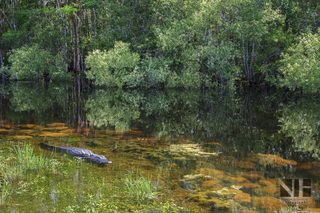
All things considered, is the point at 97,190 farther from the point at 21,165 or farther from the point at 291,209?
the point at 291,209

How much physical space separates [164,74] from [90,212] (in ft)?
61.4

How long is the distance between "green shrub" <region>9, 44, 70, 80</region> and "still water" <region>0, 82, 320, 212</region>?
1633 cm

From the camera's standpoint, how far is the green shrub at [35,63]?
26203mm

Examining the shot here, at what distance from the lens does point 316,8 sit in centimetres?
2125

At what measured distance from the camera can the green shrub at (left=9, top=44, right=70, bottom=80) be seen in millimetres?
26203

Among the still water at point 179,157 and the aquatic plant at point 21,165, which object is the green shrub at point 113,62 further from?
the aquatic plant at point 21,165

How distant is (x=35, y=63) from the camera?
87.6 feet

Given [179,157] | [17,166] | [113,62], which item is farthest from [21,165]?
[113,62]

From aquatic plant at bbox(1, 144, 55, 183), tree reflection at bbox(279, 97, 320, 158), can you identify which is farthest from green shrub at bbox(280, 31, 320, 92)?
aquatic plant at bbox(1, 144, 55, 183)

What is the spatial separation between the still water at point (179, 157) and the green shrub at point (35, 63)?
16.3 metres

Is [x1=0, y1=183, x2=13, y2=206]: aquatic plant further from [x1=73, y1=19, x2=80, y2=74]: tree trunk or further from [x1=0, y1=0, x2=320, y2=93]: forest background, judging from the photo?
[x1=73, y1=19, x2=80, y2=74]: tree trunk

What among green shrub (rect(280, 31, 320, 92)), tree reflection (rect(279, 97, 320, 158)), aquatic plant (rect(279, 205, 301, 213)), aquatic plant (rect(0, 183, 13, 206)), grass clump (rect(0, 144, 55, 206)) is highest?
green shrub (rect(280, 31, 320, 92))

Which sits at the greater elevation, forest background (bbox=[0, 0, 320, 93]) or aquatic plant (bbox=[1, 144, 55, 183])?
forest background (bbox=[0, 0, 320, 93])

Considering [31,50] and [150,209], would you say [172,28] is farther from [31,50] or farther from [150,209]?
[150,209]
